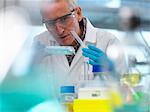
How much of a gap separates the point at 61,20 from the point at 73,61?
0.20 meters

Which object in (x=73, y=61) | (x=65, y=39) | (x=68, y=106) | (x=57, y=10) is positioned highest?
(x=57, y=10)

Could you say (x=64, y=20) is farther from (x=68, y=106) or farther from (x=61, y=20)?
(x=68, y=106)

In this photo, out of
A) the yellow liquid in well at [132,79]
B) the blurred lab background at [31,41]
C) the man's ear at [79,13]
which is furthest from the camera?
the man's ear at [79,13]


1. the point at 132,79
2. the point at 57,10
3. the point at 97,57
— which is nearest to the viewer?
the point at 132,79

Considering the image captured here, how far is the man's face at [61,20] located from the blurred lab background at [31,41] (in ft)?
0.56

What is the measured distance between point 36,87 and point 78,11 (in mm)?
412

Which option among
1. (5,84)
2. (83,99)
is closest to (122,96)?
(83,99)

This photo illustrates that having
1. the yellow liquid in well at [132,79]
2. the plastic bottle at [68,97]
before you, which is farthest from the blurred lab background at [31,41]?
the plastic bottle at [68,97]

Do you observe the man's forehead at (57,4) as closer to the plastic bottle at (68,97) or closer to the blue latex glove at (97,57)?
the blue latex glove at (97,57)

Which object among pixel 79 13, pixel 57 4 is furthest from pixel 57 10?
pixel 79 13

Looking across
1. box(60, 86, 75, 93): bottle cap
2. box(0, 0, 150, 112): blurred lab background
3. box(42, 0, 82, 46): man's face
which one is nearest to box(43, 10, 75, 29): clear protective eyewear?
box(42, 0, 82, 46): man's face

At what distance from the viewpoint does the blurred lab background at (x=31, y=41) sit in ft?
3.97

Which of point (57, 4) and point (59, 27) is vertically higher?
point (57, 4)

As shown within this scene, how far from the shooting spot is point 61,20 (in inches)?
51.4
